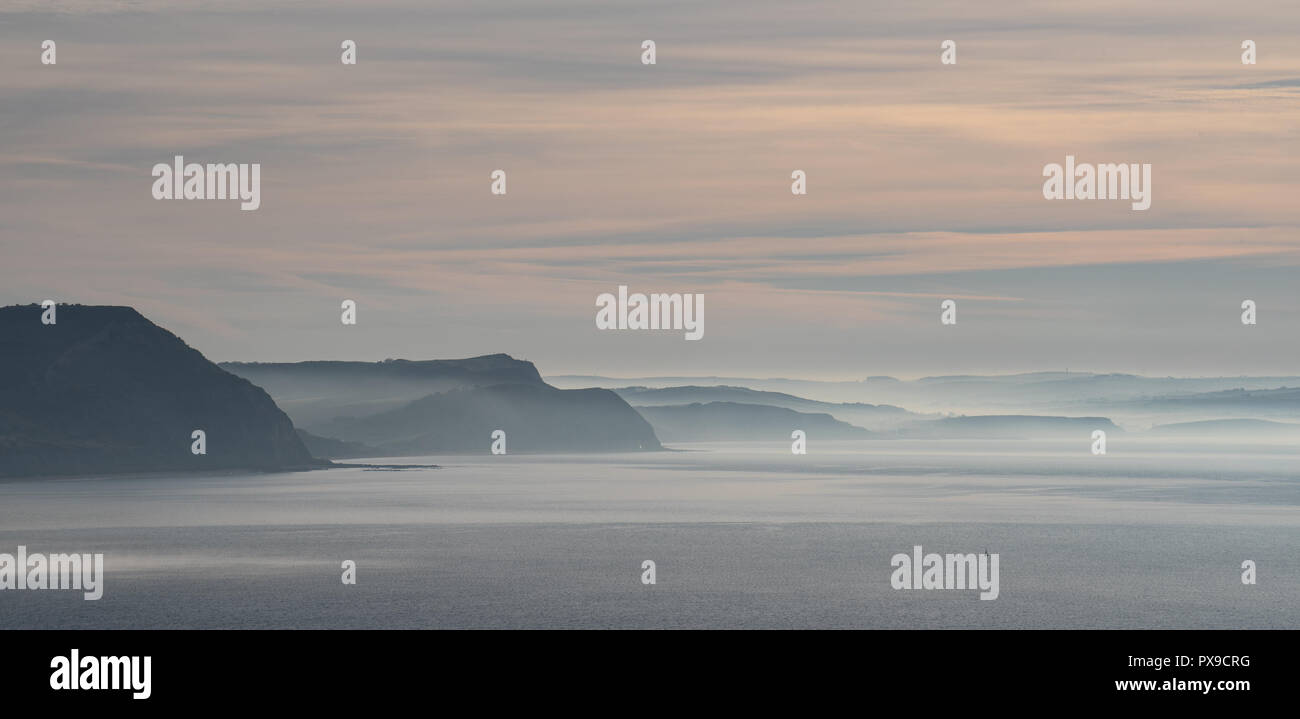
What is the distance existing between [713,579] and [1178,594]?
32.0 meters

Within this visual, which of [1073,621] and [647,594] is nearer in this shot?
[1073,621]
